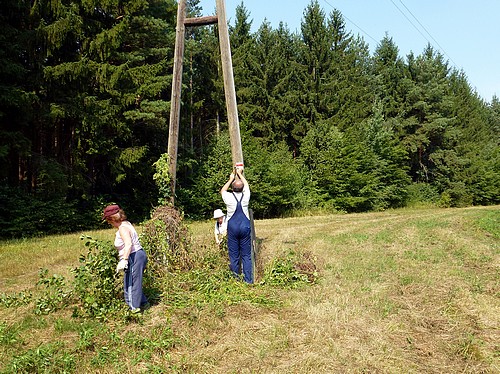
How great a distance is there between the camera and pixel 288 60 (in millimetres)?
35406

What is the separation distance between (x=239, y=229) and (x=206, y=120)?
23889mm

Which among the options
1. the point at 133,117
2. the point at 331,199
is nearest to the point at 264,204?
the point at 331,199

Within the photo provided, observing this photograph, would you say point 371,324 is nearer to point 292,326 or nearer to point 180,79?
point 292,326

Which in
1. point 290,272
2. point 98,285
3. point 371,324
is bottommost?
point 371,324

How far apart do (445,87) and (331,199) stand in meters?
20.0

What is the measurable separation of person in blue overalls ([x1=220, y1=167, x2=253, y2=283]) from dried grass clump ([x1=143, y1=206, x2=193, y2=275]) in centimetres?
88

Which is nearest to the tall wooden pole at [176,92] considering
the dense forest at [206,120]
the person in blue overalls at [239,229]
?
the person in blue overalls at [239,229]

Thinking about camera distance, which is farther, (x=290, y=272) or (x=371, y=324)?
(x=290, y=272)

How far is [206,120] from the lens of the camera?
29906 millimetres

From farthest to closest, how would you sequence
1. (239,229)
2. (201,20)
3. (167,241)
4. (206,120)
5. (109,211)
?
(206,120) < (201,20) < (167,241) < (239,229) < (109,211)

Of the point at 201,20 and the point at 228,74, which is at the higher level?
the point at 201,20

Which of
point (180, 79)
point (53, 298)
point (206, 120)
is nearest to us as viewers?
point (53, 298)

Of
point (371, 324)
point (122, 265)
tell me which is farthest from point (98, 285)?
point (371, 324)

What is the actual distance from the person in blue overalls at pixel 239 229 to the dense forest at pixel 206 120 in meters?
6.45
